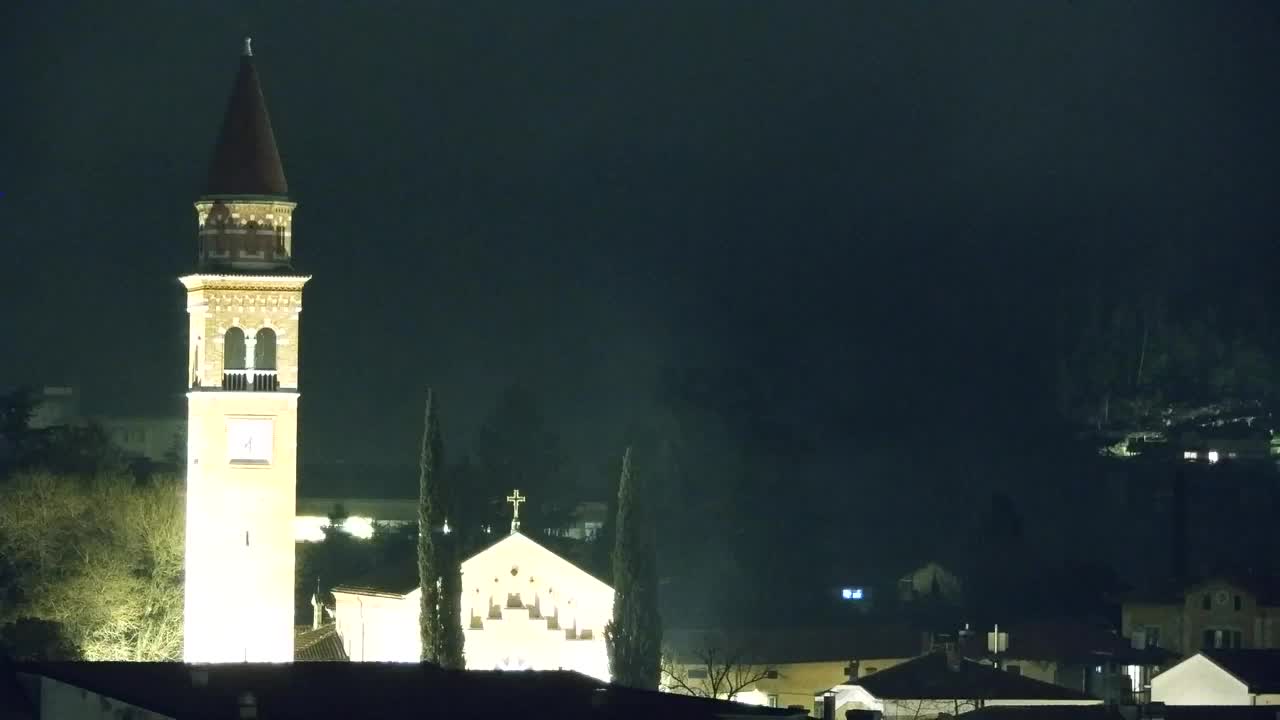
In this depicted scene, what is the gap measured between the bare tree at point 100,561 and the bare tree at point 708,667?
37.0 ft

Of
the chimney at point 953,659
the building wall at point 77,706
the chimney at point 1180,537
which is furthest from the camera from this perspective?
the chimney at point 1180,537

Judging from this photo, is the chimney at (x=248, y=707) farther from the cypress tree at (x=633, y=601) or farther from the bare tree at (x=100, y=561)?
the bare tree at (x=100, y=561)

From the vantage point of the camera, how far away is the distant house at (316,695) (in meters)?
35.2

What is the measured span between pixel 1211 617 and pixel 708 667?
74.8ft

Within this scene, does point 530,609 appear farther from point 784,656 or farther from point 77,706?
point 77,706

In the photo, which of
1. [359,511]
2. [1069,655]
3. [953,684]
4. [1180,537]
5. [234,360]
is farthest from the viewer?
[359,511]

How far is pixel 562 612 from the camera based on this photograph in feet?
231

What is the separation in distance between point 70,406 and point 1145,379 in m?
44.6

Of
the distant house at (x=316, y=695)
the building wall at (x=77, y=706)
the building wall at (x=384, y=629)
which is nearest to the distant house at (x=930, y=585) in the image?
the building wall at (x=384, y=629)

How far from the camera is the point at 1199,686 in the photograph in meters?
65.6

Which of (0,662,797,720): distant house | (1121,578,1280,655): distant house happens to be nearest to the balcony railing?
(0,662,797,720): distant house

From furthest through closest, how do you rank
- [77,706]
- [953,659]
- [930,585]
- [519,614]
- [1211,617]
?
[930,585], [1211,617], [519,614], [953,659], [77,706]

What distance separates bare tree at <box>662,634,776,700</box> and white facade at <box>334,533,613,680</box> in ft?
7.33

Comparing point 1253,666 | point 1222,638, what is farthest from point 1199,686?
point 1222,638
